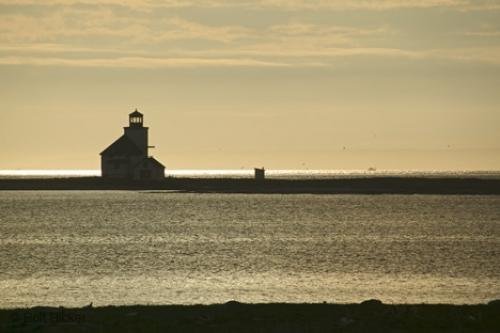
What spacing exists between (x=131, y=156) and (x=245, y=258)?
3598 inches

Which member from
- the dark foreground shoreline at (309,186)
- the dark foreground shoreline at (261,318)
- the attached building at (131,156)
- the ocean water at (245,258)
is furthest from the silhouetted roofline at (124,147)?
the dark foreground shoreline at (261,318)

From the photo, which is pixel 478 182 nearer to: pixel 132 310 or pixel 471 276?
pixel 471 276

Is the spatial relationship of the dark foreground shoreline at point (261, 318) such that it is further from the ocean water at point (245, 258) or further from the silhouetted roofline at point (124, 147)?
the silhouetted roofline at point (124, 147)

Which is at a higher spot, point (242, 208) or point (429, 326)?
point (429, 326)

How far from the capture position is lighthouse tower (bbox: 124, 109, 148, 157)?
146875mm

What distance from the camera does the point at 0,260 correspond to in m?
58.1

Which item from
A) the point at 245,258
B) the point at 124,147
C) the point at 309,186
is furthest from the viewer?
the point at 309,186

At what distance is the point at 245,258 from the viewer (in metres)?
59.5

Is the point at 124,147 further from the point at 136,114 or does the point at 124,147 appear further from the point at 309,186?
the point at 309,186

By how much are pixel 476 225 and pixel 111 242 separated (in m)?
38.8

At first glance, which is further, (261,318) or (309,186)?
(309,186)

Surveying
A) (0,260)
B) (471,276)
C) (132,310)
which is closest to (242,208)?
(0,260)

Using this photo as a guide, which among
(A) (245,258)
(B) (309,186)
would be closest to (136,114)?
(B) (309,186)

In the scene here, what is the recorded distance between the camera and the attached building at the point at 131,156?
14650 cm
